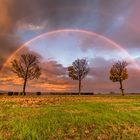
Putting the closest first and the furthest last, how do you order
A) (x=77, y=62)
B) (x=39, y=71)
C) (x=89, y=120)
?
(x=89, y=120) < (x=39, y=71) < (x=77, y=62)

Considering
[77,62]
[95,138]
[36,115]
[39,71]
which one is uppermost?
[77,62]

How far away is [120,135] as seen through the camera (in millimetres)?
20266

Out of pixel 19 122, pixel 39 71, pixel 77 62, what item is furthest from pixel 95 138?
pixel 77 62

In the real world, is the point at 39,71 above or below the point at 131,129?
above

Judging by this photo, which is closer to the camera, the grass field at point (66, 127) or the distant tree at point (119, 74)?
the grass field at point (66, 127)

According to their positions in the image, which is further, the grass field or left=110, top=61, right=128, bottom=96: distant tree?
left=110, top=61, right=128, bottom=96: distant tree

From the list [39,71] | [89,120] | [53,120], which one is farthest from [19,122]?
[39,71]

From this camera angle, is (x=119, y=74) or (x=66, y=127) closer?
(x=66, y=127)

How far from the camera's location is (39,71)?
105688mm

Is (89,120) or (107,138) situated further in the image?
(89,120)

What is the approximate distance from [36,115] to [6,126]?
4.20m

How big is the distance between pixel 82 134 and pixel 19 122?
15.9 ft

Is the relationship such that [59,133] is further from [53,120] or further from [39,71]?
[39,71]

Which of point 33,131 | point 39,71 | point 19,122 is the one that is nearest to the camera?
point 33,131
